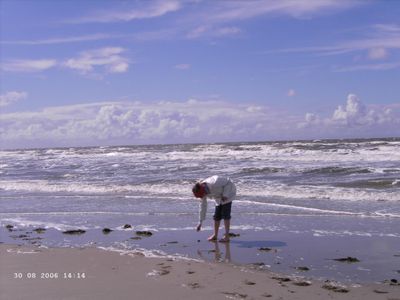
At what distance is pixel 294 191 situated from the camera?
15906 millimetres

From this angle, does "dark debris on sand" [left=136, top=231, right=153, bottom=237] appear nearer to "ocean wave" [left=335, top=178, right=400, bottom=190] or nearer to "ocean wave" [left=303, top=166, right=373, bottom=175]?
"ocean wave" [left=335, top=178, right=400, bottom=190]

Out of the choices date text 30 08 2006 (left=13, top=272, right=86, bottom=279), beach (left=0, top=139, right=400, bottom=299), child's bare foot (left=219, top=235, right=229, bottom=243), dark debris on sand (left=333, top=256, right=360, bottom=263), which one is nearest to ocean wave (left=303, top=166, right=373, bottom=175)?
beach (left=0, top=139, right=400, bottom=299)

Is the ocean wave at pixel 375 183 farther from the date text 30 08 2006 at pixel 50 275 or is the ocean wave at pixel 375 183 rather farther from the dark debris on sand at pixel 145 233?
the date text 30 08 2006 at pixel 50 275

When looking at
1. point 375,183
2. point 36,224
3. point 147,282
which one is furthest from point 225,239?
point 375,183

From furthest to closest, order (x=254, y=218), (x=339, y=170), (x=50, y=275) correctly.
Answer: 1. (x=339, y=170)
2. (x=254, y=218)
3. (x=50, y=275)

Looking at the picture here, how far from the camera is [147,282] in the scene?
6.50 metres

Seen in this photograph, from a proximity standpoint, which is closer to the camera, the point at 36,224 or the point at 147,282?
the point at 147,282

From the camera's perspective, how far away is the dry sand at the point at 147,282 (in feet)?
19.4

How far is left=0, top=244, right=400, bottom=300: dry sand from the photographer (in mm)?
5926

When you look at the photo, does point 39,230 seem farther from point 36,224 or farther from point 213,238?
point 213,238

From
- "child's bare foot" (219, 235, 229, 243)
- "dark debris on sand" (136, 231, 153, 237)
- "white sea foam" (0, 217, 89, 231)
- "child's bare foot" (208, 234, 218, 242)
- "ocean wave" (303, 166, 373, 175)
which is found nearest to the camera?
"child's bare foot" (219, 235, 229, 243)

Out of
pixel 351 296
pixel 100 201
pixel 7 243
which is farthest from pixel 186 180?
pixel 351 296

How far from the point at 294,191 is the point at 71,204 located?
22.5 ft

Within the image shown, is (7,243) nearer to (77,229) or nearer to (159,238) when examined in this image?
(77,229)
